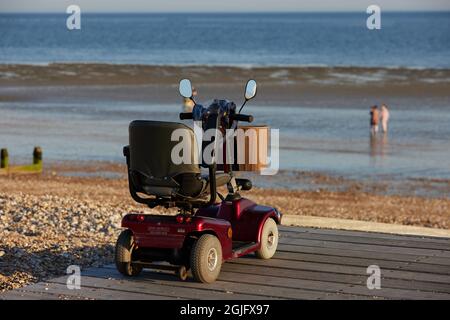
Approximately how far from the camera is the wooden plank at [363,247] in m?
8.16

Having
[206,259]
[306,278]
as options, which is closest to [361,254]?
[306,278]

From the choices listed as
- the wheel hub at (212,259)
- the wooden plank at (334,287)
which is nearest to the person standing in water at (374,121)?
the wooden plank at (334,287)

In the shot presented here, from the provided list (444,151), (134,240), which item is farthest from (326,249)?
(444,151)

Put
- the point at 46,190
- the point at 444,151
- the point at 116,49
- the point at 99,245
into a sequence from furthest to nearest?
the point at 116,49 < the point at 444,151 < the point at 46,190 < the point at 99,245

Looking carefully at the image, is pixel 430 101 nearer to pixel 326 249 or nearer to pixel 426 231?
pixel 426 231

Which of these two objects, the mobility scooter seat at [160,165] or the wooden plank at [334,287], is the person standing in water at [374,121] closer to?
the wooden plank at [334,287]

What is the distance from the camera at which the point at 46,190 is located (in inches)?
652

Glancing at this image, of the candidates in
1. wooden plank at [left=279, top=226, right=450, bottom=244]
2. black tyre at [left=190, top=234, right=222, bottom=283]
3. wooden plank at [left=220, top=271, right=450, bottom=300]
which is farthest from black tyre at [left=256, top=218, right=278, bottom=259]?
wooden plank at [left=279, top=226, right=450, bottom=244]

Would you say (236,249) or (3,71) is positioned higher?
(3,71)

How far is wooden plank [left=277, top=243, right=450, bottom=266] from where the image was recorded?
7.89 meters

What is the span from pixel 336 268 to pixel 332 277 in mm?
301

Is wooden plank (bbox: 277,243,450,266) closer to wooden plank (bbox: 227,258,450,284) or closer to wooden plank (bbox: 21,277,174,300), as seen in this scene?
wooden plank (bbox: 227,258,450,284)

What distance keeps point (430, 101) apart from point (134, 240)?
1302 inches

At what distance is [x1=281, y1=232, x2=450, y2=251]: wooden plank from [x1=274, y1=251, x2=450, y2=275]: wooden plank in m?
0.70
